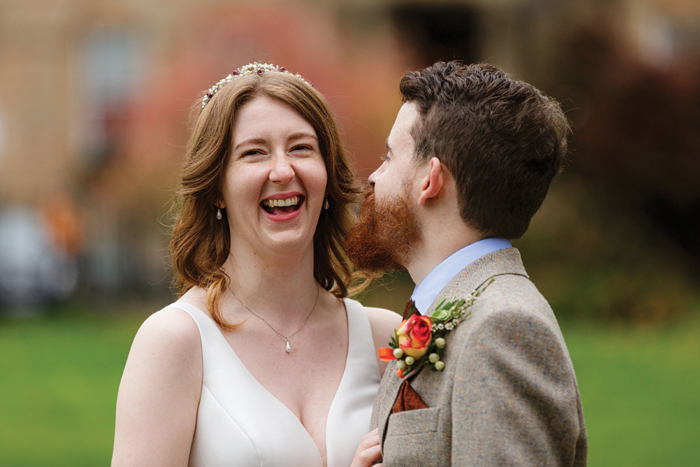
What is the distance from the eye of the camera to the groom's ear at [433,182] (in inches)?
114

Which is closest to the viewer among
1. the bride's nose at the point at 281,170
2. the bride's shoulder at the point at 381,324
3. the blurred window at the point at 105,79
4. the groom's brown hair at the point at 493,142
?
the groom's brown hair at the point at 493,142

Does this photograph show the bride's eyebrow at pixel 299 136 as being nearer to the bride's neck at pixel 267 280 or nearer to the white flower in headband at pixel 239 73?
the white flower in headband at pixel 239 73

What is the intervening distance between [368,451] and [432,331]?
0.56 m

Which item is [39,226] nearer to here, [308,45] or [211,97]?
[308,45]

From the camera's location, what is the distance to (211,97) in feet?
12.1

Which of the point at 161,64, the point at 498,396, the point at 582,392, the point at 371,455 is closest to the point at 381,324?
the point at 371,455

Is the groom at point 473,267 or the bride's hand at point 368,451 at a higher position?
the groom at point 473,267

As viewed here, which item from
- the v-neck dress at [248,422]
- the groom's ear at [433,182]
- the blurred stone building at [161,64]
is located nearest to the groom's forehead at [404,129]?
the groom's ear at [433,182]

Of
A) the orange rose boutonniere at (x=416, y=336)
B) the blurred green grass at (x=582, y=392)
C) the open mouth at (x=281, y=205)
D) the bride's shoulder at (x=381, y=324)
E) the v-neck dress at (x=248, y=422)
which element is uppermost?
the open mouth at (x=281, y=205)

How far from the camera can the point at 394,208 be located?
3.06 m

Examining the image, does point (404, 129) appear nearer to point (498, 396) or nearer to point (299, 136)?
point (299, 136)

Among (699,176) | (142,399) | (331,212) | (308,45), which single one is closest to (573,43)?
(699,176)

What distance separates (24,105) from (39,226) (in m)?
4.83

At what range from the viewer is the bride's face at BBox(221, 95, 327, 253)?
135 inches
